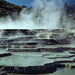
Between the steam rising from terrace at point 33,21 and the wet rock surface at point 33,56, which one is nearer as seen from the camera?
the wet rock surface at point 33,56

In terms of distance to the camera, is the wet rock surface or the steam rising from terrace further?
the steam rising from terrace

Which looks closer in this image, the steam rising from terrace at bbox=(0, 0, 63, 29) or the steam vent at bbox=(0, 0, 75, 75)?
the steam vent at bbox=(0, 0, 75, 75)

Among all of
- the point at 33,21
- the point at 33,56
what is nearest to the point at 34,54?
the point at 33,56

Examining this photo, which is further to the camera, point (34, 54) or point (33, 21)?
point (33, 21)

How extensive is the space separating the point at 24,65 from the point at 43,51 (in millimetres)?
2507

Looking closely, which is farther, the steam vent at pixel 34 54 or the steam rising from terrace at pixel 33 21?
the steam rising from terrace at pixel 33 21

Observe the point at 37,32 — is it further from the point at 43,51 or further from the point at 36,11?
the point at 36,11

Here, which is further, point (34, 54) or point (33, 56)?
point (34, 54)

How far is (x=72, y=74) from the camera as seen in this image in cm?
534

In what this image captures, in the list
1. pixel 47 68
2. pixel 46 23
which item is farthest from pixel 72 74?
pixel 46 23

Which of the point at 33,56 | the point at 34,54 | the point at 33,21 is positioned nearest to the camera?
the point at 33,56

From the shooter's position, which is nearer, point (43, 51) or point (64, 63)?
point (64, 63)

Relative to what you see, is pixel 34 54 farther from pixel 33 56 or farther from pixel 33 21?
pixel 33 21

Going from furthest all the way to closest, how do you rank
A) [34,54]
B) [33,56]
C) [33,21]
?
[33,21] < [34,54] < [33,56]
